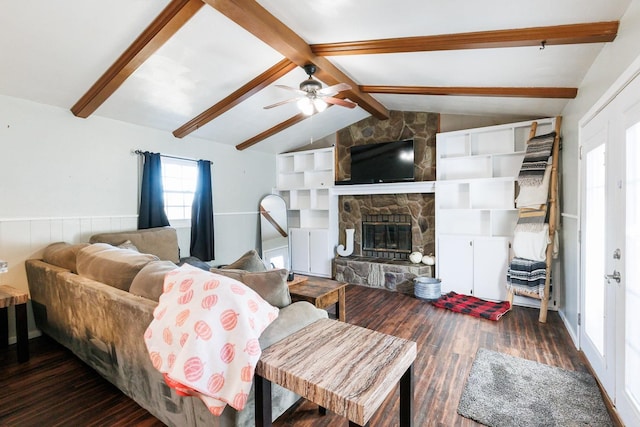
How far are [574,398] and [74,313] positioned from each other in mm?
3728

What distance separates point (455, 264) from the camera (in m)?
4.29

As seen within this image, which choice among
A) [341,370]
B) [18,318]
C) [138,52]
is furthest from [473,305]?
[18,318]

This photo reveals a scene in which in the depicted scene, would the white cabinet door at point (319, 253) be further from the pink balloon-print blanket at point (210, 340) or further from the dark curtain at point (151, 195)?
the pink balloon-print blanket at point (210, 340)

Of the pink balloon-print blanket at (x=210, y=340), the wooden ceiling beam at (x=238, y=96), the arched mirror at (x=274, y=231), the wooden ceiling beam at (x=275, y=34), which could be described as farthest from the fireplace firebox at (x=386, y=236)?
the pink balloon-print blanket at (x=210, y=340)

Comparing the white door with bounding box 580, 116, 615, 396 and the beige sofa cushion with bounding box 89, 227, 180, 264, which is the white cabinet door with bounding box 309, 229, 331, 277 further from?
the white door with bounding box 580, 116, 615, 396

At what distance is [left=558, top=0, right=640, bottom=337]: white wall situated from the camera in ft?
5.63

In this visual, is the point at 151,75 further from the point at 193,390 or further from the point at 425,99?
the point at 425,99

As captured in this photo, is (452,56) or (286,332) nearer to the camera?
(286,332)

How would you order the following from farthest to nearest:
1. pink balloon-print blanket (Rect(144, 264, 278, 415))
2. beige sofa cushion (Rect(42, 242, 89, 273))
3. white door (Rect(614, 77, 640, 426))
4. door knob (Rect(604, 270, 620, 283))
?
beige sofa cushion (Rect(42, 242, 89, 273))
door knob (Rect(604, 270, 620, 283))
white door (Rect(614, 77, 640, 426))
pink balloon-print blanket (Rect(144, 264, 278, 415))

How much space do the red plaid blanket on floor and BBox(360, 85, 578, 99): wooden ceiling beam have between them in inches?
96.9

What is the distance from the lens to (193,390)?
1.22 metres

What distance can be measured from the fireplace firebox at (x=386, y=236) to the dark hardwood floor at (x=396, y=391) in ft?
4.33

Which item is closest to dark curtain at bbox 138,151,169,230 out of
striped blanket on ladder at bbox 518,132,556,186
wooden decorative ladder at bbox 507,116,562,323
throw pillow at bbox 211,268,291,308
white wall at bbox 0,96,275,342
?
white wall at bbox 0,96,275,342

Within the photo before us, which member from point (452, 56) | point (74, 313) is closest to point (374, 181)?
point (452, 56)
